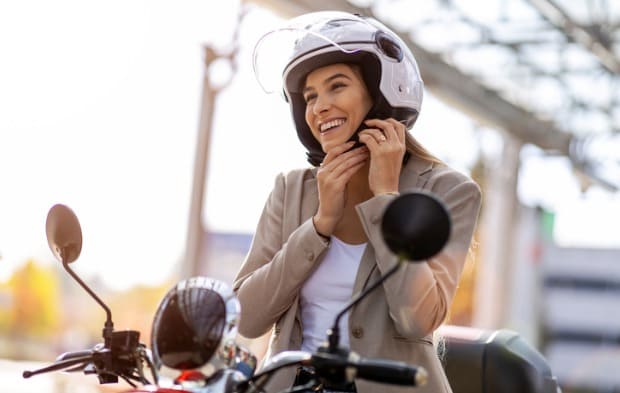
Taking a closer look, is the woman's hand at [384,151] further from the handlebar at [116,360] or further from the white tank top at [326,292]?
the handlebar at [116,360]

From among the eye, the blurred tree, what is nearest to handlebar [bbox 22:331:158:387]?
the eye

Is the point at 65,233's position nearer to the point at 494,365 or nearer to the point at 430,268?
the point at 430,268

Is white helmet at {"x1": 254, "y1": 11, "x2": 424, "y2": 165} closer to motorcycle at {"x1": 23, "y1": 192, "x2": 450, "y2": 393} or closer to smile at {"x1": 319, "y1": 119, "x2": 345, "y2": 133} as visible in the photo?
smile at {"x1": 319, "y1": 119, "x2": 345, "y2": 133}

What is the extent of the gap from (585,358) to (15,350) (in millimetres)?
21769

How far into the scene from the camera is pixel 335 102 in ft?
9.71

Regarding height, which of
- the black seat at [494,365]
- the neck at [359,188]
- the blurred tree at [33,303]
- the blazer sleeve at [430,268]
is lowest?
the blurred tree at [33,303]

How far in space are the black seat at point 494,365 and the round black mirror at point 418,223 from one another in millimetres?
1431

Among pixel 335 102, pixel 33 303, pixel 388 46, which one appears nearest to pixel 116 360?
pixel 335 102

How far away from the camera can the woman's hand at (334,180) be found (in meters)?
2.77

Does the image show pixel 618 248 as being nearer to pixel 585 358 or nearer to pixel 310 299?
pixel 585 358

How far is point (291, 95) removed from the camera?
10.5ft

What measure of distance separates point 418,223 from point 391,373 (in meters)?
0.25

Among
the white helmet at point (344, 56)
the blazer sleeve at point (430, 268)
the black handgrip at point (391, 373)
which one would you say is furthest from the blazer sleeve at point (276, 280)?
the black handgrip at point (391, 373)

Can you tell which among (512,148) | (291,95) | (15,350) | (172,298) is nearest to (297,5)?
(291,95)
